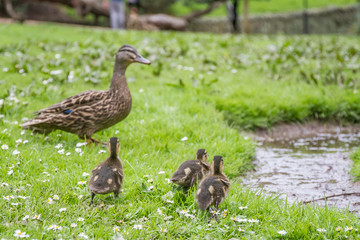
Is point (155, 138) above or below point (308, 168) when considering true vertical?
above

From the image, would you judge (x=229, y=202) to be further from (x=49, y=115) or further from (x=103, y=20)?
(x=103, y=20)

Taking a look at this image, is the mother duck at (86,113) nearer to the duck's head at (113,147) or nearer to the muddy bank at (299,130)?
the duck's head at (113,147)

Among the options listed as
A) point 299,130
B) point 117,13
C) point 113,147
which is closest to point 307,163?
point 299,130

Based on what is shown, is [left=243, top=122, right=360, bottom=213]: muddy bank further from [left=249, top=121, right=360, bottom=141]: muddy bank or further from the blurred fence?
the blurred fence

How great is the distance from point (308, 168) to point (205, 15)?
77.6 ft

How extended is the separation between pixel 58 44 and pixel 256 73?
5582 millimetres

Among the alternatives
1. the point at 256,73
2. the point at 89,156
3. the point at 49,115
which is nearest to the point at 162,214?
the point at 89,156

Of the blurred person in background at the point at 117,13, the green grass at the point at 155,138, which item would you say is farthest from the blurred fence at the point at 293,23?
the green grass at the point at 155,138

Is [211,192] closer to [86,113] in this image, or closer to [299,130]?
[86,113]

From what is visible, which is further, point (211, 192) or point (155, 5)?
point (155, 5)

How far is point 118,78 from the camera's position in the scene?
238 inches

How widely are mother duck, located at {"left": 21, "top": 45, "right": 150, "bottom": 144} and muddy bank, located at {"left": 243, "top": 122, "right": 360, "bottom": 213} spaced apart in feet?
6.11

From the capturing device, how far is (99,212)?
3959 mm

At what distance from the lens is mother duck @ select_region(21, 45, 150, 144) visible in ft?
18.4
